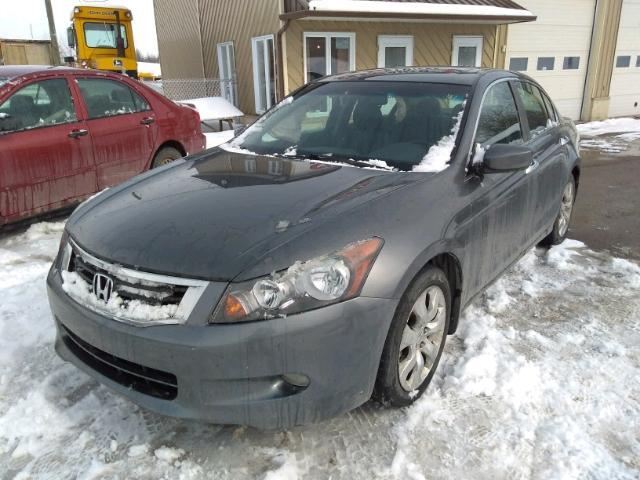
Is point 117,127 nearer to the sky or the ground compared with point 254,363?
nearer to the sky

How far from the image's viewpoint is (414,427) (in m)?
2.51

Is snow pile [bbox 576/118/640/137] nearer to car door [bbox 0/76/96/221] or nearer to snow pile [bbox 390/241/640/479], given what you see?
snow pile [bbox 390/241/640/479]

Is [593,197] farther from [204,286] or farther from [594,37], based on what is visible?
[594,37]

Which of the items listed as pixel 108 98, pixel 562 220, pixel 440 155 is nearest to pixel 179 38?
pixel 108 98

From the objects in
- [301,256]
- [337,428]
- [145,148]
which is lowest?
[337,428]

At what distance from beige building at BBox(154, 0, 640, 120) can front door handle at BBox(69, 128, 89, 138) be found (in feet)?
22.2

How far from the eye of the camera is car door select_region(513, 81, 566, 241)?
3.88 meters

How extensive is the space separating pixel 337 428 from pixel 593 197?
244 inches

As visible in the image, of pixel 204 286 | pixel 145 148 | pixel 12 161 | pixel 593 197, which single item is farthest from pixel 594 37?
pixel 204 286

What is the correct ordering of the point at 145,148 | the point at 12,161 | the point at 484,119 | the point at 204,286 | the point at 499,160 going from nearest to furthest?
1. the point at 204,286
2. the point at 499,160
3. the point at 484,119
4. the point at 12,161
5. the point at 145,148

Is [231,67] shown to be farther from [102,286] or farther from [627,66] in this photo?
[102,286]

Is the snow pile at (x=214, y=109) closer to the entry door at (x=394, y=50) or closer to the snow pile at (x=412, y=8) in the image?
the snow pile at (x=412, y=8)

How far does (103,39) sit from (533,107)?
59.5ft

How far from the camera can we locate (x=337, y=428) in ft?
8.24
